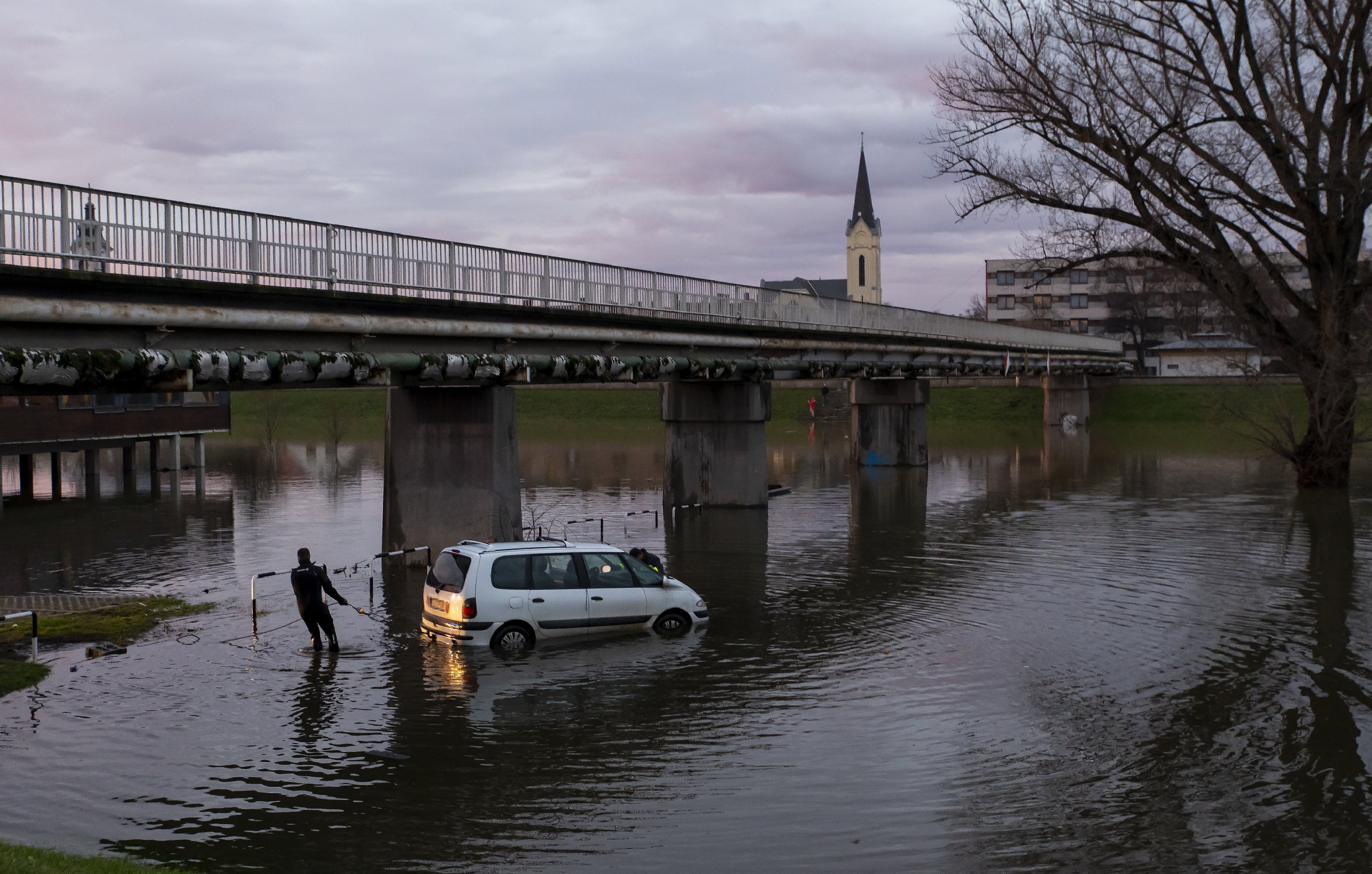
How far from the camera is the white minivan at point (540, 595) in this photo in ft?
55.5

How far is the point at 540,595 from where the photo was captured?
680 inches

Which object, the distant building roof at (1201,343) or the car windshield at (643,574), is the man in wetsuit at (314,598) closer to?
the car windshield at (643,574)

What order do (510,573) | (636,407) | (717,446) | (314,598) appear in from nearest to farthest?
(314,598), (510,573), (717,446), (636,407)

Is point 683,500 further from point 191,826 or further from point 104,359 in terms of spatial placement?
point 191,826

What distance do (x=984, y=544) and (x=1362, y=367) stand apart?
49.2 feet

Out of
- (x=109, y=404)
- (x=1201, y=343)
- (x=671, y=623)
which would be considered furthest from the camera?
(x=1201, y=343)

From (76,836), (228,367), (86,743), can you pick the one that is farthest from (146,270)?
(76,836)

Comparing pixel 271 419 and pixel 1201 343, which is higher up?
pixel 1201 343

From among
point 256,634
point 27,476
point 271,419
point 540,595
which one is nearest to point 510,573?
point 540,595

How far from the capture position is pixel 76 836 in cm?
1029

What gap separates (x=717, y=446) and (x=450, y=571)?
22502 millimetres

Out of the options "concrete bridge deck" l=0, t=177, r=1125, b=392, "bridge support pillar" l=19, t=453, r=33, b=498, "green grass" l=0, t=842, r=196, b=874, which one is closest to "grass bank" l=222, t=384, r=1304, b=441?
"bridge support pillar" l=19, t=453, r=33, b=498

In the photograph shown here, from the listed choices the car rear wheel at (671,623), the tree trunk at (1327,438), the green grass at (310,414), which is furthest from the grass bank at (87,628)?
the green grass at (310,414)

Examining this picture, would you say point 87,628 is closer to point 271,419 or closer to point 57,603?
point 57,603
